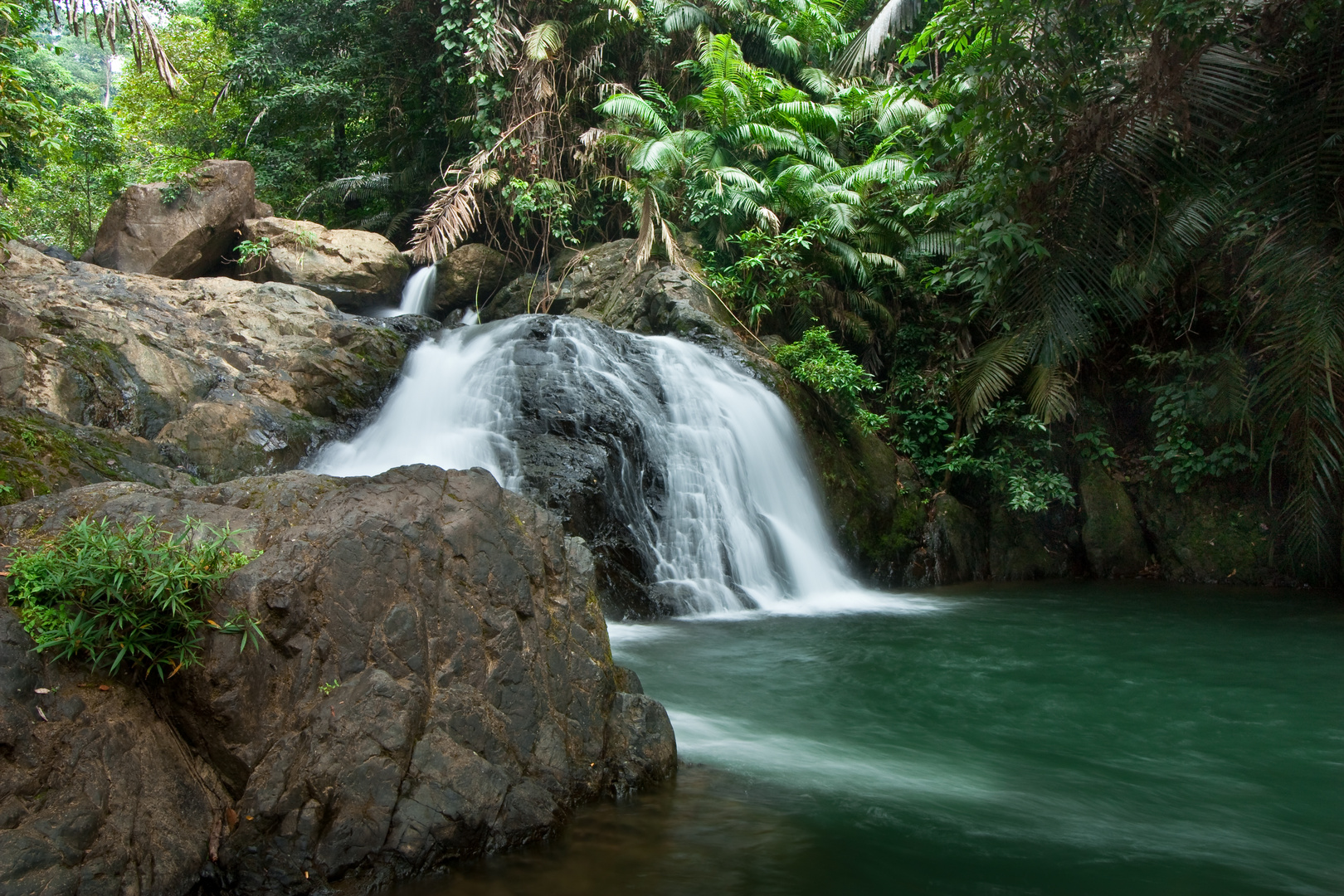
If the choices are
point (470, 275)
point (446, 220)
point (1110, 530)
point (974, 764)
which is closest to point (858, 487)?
point (1110, 530)

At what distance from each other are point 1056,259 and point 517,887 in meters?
4.26

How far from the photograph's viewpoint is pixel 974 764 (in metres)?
5.00

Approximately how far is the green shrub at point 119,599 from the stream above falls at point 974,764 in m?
1.23

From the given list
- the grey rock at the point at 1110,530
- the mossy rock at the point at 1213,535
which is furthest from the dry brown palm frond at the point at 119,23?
the mossy rock at the point at 1213,535

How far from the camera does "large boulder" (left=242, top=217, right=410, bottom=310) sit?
13945 millimetres

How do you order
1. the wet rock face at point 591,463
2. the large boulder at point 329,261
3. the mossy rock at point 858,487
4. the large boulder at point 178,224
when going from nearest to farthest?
the wet rock face at point 591,463 → the mossy rock at point 858,487 → the large boulder at point 178,224 → the large boulder at point 329,261

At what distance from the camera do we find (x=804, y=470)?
10.8 metres

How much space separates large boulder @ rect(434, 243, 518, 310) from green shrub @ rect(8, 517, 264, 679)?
13209 millimetres

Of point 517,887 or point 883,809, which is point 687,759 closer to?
point 883,809

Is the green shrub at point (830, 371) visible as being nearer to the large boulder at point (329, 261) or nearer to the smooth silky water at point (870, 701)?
the smooth silky water at point (870, 701)

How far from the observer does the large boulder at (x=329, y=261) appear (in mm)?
13945

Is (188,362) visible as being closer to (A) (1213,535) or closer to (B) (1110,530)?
(B) (1110,530)

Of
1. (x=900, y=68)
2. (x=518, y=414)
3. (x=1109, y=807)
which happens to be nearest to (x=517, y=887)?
(x=1109, y=807)

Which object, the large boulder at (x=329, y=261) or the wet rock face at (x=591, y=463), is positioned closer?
the wet rock face at (x=591, y=463)
